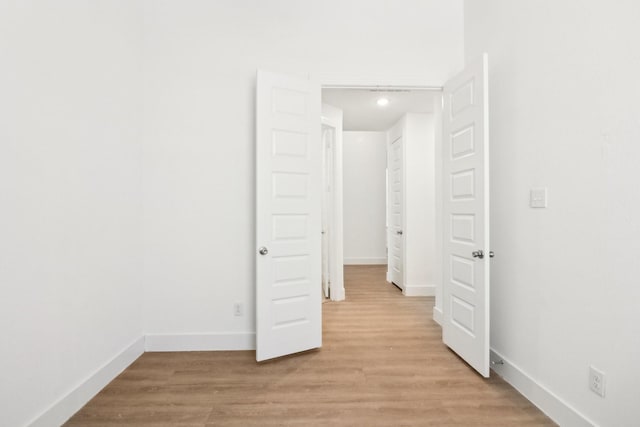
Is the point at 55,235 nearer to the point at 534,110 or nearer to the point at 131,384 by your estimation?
the point at 131,384

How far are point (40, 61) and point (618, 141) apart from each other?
2.93 meters

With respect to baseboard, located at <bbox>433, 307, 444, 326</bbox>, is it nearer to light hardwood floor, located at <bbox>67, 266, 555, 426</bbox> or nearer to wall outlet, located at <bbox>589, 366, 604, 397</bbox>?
light hardwood floor, located at <bbox>67, 266, 555, 426</bbox>

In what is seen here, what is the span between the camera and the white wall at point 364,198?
302 inches

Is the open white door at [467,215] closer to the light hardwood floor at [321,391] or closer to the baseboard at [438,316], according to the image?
the light hardwood floor at [321,391]

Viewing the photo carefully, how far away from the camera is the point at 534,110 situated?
2.08m

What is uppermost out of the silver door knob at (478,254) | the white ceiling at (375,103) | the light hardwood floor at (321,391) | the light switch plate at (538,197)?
the white ceiling at (375,103)

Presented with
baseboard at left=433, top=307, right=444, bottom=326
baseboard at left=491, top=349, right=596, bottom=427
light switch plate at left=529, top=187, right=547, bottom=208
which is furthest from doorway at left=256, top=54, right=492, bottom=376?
baseboard at left=433, top=307, right=444, bottom=326

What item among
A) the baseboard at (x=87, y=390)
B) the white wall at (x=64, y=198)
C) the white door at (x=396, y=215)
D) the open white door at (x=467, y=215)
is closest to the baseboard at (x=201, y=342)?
the baseboard at (x=87, y=390)

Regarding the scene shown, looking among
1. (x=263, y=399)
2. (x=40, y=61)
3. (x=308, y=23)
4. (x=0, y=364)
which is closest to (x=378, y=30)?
(x=308, y=23)

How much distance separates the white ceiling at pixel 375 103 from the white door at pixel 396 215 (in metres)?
0.48

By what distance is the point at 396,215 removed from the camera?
541 cm

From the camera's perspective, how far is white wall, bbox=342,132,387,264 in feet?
25.1

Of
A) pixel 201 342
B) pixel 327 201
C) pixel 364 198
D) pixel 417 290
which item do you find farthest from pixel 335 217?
pixel 364 198

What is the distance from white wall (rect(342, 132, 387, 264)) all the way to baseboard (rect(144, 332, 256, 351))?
4942mm
